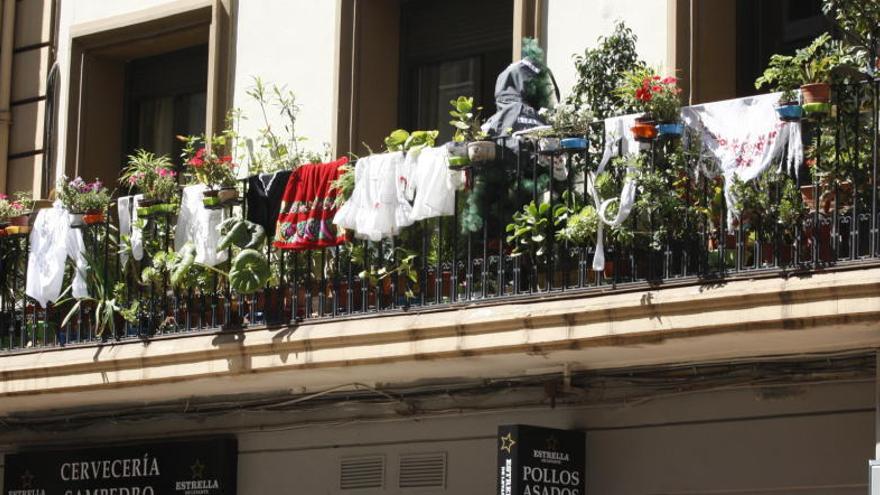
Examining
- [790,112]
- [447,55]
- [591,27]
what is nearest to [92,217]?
[447,55]

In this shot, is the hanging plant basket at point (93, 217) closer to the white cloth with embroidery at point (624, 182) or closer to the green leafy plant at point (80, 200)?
the green leafy plant at point (80, 200)

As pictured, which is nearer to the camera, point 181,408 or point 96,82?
point 181,408

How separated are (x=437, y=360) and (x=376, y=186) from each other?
1287mm

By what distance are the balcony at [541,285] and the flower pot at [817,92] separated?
100mm

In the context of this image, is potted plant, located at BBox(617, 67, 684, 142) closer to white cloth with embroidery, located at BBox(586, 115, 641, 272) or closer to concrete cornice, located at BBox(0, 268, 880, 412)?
white cloth with embroidery, located at BBox(586, 115, 641, 272)

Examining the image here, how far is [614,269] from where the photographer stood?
38.4 ft

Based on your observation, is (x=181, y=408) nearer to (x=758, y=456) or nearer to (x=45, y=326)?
(x=45, y=326)

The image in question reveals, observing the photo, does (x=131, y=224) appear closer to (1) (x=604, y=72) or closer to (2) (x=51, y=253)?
(2) (x=51, y=253)

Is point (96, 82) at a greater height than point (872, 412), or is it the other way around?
point (96, 82)

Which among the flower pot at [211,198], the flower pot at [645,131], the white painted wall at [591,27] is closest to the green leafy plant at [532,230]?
the flower pot at [645,131]

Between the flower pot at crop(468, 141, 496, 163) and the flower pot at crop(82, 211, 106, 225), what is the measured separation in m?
3.80

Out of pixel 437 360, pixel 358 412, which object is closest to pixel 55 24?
pixel 358 412

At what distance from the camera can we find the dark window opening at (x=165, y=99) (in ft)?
57.2

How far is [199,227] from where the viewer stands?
14.1 m
